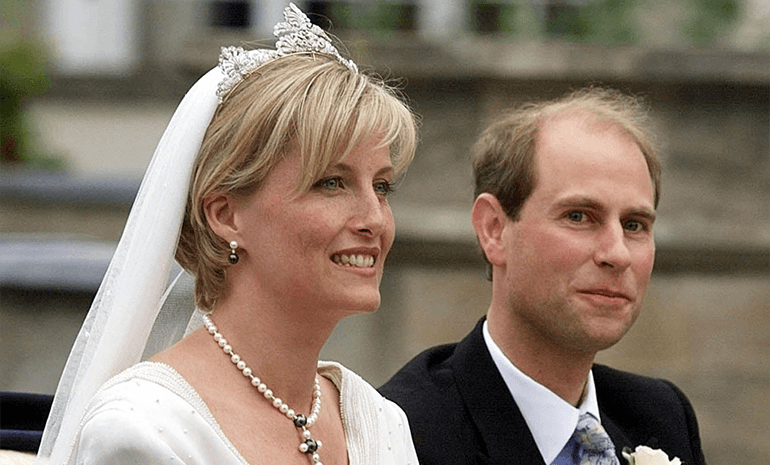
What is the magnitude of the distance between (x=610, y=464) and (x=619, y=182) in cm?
70

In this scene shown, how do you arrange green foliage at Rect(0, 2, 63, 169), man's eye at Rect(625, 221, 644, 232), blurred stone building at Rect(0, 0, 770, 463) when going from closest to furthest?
man's eye at Rect(625, 221, 644, 232)
blurred stone building at Rect(0, 0, 770, 463)
green foliage at Rect(0, 2, 63, 169)

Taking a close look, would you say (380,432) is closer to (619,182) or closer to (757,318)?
(619,182)

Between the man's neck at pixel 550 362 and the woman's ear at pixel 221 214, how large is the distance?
3.50 feet

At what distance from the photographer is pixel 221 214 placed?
2.58 meters

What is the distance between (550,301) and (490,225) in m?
0.33

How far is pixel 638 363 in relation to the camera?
22.0ft

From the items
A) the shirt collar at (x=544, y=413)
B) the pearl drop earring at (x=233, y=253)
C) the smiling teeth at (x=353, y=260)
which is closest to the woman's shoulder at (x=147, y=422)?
the pearl drop earring at (x=233, y=253)

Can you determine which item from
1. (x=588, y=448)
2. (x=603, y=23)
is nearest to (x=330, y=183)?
(x=588, y=448)

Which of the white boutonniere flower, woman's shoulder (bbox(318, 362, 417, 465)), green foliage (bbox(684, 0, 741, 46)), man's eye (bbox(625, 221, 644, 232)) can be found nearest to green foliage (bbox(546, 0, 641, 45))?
green foliage (bbox(684, 0, 741, 46))

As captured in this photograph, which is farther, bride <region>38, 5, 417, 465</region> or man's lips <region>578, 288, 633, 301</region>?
man's lips <region>578, 288, 633, 301</region>

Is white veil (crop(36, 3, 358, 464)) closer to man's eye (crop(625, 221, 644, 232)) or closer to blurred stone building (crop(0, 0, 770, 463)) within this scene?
man's eye (crop(625, 221, 644, 232))

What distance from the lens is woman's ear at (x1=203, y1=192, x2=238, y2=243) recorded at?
8.41 feet

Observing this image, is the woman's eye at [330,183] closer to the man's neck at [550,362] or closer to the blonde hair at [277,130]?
the blonde hair at [277,130]

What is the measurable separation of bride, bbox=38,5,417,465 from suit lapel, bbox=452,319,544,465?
0.65m
